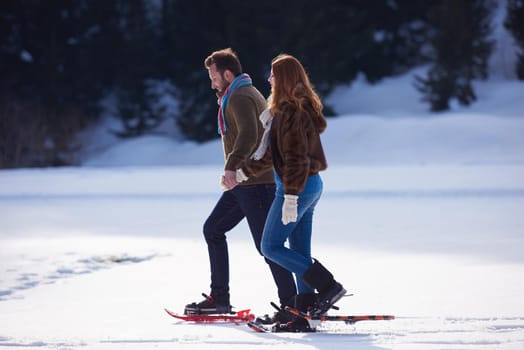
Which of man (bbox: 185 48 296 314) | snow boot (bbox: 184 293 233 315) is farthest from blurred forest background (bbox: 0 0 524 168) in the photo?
man (bbox: 185 48 296 314)

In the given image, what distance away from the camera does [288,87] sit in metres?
4.55

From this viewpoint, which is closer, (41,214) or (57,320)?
(57,320)

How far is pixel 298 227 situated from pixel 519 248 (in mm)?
4306

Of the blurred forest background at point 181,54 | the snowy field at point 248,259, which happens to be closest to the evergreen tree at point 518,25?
the blurred forest background at point 181,54

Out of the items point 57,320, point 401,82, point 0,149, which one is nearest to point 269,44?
point 401,82

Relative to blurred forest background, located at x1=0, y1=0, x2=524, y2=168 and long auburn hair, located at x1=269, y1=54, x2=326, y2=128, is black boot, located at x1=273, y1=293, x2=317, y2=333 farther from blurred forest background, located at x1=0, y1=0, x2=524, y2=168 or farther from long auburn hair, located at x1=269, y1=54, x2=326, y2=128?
blurred forest background, located at x1=0, y1=0, x2=524, y2=168

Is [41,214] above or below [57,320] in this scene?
above

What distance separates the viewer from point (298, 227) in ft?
15.9

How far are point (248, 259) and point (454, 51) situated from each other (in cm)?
2893

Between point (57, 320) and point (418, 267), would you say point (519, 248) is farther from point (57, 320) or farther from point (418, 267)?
point (57, 320)

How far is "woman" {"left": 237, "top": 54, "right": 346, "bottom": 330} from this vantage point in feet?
14.7

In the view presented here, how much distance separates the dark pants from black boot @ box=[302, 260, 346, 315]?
33cm

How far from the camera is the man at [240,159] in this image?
4980mm

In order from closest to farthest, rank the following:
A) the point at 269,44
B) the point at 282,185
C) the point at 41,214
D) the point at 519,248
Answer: the point at 282,185 → the point at 519,248 → the point at 41,214 → the point at 269,44
